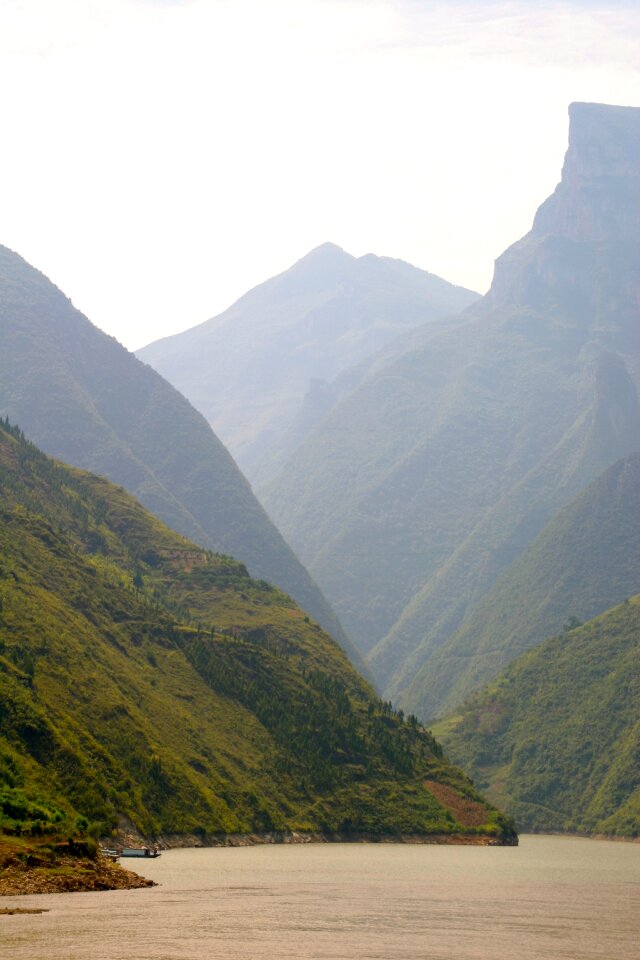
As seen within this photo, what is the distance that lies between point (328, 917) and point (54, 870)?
2097 cm

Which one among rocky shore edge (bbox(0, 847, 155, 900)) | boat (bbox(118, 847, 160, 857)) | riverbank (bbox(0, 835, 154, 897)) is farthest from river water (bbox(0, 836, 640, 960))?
boat (bbox(118, 847, 160, 857))

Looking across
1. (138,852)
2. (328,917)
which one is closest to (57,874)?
(328,917)

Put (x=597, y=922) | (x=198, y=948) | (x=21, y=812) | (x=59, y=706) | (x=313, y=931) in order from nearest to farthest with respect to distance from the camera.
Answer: (x=198, y=948), (x=313, y=931), (x=597, y=922), (x=21, y=812), (x=59, y=706)

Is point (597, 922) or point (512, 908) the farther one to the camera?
point (512, 908)

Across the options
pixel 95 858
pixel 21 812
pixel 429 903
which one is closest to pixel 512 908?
pixel 429 903

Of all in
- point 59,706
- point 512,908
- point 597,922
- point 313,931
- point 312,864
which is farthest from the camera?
point 59,706

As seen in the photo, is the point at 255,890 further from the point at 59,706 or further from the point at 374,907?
the point at 59,706

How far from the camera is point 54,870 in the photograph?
116 m

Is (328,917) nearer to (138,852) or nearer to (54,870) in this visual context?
(54,870)

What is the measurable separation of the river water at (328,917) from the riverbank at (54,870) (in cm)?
196

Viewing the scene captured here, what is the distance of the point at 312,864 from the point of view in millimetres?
168500

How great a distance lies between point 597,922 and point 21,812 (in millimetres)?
50003

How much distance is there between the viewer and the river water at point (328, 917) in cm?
9194

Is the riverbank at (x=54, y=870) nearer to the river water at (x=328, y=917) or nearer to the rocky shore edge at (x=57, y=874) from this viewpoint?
the rocky shore edge at (x=57, y=874)
